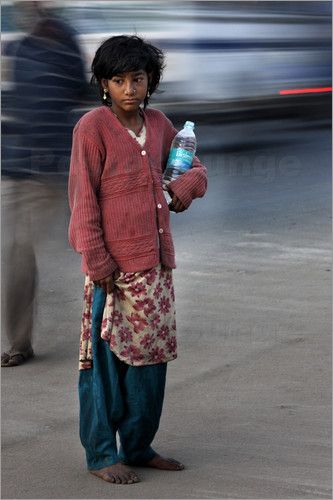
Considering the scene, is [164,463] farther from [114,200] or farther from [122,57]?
[122,57]

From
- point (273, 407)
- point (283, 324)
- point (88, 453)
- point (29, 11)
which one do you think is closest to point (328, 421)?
point (273, 407)

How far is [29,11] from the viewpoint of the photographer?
6.61 meters

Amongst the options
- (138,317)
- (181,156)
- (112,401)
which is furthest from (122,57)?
(112,401)

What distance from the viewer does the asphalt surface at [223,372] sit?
4.63 meters

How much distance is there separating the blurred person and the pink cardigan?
5.84ft

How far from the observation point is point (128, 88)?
4.43 m

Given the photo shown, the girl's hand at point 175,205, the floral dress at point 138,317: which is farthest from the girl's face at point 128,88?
the girl's hand at point 175,205

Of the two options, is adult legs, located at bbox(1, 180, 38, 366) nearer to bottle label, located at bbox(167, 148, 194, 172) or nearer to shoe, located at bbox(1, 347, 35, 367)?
shoe, located at bbox(1, 347, 35, 367)

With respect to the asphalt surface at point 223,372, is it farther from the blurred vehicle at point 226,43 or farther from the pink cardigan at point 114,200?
the blurred vehicle at point 226,43

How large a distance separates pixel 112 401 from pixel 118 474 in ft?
0.88

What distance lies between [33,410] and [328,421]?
1.27 metres

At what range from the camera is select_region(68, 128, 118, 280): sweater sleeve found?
4.41 meters

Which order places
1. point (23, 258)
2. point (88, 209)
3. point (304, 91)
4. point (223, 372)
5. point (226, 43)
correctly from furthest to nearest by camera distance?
point (304, 91) < point (226, 43) < point (23, 258) < point (223, 372) < point (88, 209)

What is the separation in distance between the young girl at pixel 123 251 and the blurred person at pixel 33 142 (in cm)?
164
